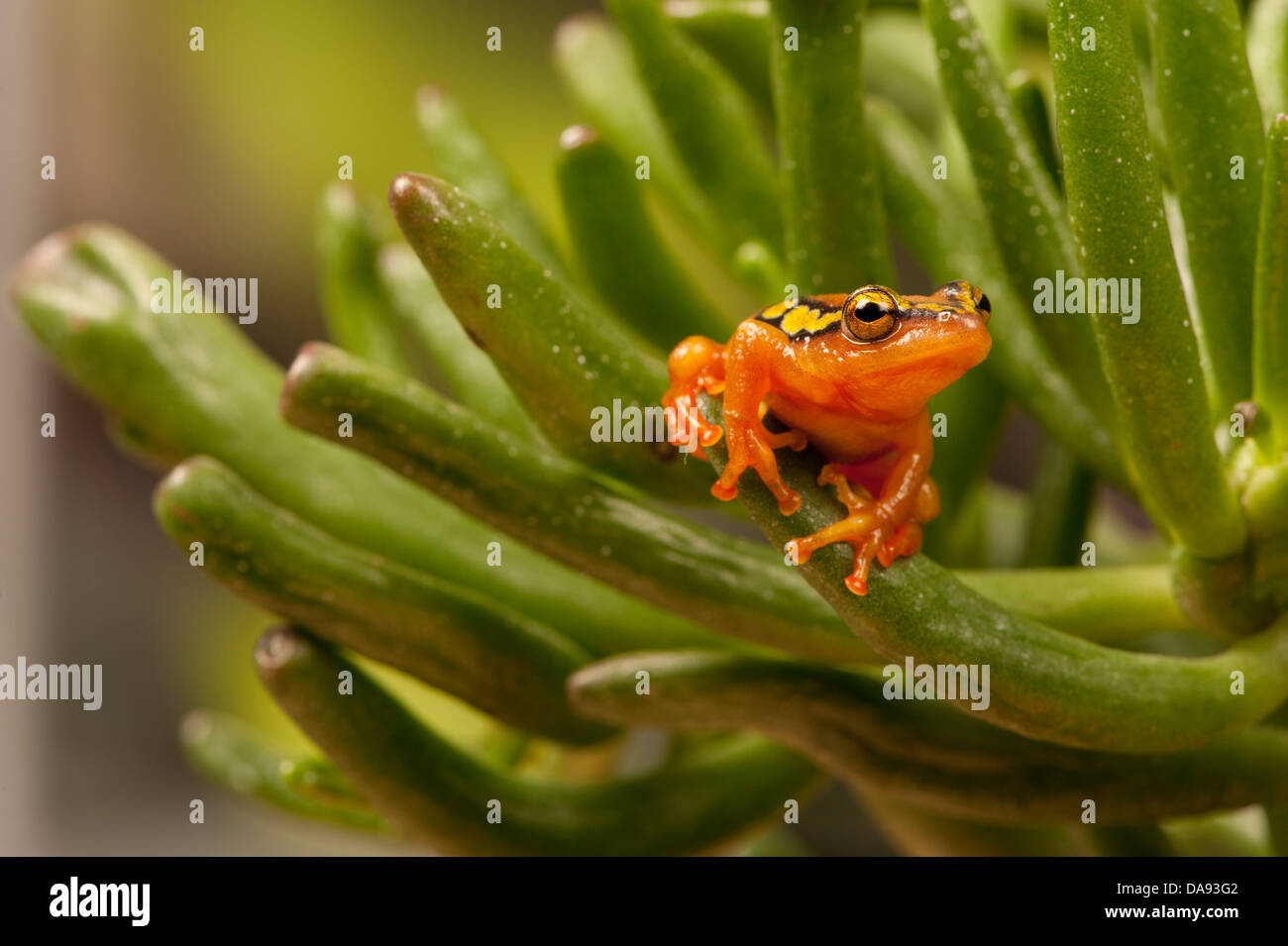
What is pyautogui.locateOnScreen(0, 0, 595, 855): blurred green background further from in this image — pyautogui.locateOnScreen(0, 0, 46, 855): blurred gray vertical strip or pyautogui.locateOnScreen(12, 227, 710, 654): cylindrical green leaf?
pyautogui.locateOnScreen(12, 227, 710, 654): cylindrical green leaf

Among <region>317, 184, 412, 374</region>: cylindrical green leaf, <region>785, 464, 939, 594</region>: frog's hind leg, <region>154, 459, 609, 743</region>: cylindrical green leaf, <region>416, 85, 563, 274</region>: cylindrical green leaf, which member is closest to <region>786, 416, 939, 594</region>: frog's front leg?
<region>785, 464, 939, 594</region>: frog's hind leg

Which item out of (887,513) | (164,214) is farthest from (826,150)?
(164,214)

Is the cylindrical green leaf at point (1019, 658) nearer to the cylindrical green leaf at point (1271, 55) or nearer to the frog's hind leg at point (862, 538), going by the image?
the frog's hind leg at point (862, 538)

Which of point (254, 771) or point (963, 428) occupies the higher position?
point (963, 428)

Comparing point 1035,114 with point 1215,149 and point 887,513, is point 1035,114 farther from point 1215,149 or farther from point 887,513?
point 887,513

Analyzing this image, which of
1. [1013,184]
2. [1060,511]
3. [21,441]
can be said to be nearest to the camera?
[1013,184]

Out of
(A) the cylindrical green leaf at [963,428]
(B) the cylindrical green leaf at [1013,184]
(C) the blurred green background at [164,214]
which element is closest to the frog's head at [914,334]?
(B) the cylindrical green leaf at [1013,184]
